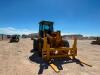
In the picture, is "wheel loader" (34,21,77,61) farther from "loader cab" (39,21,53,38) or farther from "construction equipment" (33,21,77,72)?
"loader cab" (39,21,53,38)

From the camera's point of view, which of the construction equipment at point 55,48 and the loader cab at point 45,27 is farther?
the loader cab at point 45,27

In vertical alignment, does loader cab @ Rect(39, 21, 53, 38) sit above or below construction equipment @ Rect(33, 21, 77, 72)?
above

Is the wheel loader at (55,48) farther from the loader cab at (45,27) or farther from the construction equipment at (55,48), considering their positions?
the loader cab at (45,27)

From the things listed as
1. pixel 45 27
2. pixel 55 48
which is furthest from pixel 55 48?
pixel 45 27

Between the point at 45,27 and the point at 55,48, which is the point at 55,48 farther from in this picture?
the point at 45,27

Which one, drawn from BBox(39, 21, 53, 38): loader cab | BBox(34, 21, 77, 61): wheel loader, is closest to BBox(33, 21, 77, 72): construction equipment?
BBox(34, 21, 77, 61): wheel loader

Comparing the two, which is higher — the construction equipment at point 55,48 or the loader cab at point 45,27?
the loader cab at point 45,27

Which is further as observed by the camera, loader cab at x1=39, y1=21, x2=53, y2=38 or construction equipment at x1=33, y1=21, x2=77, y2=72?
loader cab at x1=39, y1=21, x2=53, y2=38

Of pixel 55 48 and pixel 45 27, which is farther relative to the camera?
pixel 45 27

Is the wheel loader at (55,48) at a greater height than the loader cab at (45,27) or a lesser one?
lesser

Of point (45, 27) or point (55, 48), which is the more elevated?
point (45, 27)

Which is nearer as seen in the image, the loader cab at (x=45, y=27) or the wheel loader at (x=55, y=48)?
the wheel loader at (x=55, y=48)

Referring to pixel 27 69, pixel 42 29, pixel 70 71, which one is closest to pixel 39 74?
pixel 27 69

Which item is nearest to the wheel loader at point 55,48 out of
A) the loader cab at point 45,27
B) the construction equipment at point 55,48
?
the construction equipment at point 55,48
